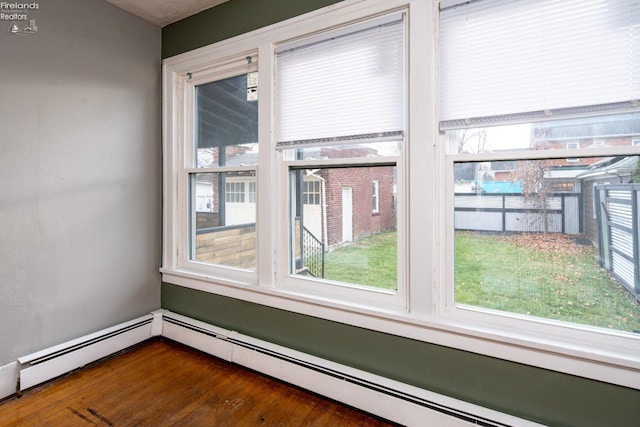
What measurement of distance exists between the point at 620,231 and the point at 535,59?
2.94ft

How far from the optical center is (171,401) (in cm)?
192

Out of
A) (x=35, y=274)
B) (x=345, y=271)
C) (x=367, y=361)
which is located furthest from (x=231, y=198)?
(x=367, y=361)

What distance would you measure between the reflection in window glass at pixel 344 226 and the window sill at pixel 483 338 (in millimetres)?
201

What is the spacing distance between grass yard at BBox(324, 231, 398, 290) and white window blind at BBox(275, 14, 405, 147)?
2.19 feet

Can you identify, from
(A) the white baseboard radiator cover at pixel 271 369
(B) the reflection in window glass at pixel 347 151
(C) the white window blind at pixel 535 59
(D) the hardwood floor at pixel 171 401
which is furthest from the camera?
(B) the reflection in window glass at pixel 347 151

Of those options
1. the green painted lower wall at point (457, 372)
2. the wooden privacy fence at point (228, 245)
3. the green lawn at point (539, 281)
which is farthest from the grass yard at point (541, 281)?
the wooden privacy fence at point (228, 245)

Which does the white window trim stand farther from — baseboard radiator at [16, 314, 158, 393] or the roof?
baseboard radiator at [16, 314, 158, 393]

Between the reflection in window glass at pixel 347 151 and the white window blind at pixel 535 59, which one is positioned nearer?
the white window blind at pixel 535 59

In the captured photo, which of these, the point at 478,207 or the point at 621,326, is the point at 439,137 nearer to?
the point at 478,207

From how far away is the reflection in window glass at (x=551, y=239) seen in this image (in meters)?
1.40

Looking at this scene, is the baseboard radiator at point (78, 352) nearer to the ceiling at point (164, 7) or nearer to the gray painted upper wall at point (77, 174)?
the gray painted upper wall at point (77, 174)

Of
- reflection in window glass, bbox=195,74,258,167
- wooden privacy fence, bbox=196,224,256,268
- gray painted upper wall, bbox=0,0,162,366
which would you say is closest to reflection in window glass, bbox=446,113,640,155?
reflection in window glass, bbox=195,74,258,167

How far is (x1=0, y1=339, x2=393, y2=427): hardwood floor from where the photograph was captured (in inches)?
69.5

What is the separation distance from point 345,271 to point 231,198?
1.16 m
